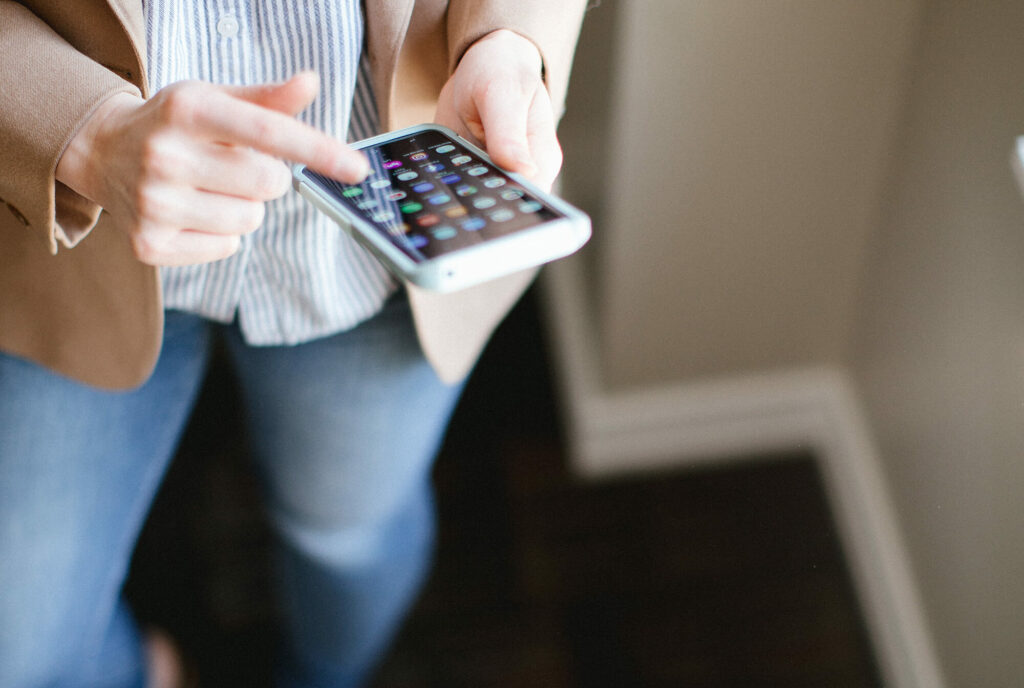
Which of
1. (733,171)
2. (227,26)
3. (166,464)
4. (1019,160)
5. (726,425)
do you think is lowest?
(726,425)

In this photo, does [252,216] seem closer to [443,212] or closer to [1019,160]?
[443,212]

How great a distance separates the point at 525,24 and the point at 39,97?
0.26m

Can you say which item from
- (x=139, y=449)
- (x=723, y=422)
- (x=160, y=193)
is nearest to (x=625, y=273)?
(x=723, y=422)

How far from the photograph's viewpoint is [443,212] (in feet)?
1.45

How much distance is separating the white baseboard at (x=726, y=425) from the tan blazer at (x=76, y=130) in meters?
0.47

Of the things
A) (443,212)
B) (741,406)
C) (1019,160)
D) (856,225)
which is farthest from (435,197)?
(741,406)

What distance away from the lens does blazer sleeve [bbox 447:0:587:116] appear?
507 millimetres

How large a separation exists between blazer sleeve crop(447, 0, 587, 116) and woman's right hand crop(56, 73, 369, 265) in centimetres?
16

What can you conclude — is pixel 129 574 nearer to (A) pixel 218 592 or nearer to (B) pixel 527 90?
(A) pixel 218 592

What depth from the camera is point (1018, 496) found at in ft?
2.30

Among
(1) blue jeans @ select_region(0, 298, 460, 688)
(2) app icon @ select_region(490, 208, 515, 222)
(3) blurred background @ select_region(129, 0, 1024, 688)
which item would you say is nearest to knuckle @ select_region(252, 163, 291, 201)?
(2) app icon @ select_region(490, 208, 515, 222)

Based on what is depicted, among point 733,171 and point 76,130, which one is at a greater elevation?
point 76,130

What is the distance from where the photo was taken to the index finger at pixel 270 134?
36 cm

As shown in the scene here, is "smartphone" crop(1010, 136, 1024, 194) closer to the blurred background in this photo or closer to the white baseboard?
the blurred background
